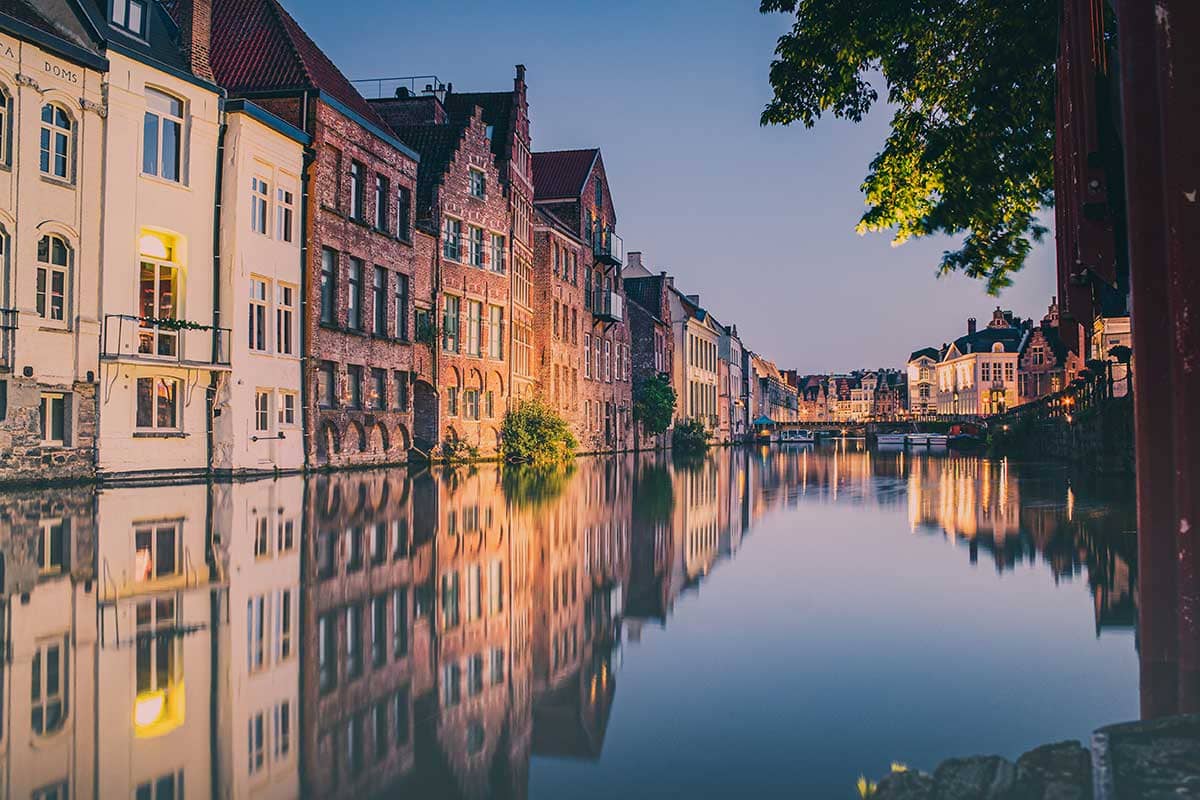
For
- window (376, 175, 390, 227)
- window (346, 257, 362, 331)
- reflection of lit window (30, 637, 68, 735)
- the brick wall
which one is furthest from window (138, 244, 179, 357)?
reflection of lit window (30, 637, 68, 735)

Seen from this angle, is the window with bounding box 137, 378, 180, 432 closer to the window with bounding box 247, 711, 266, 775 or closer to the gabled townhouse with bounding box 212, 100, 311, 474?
the gabled townhouse with bounding box 212, 100, 311, 474

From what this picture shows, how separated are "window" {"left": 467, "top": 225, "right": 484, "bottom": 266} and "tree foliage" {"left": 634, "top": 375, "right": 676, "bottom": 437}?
2363 centimetres

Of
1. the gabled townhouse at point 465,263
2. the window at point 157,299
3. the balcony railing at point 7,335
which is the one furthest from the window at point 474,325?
the balcony railing at point 7,335

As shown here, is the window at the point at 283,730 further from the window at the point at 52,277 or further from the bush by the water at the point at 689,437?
the bush by the water at the point at 689,437

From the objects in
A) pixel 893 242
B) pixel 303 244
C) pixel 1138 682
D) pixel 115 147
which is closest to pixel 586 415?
pixel 303 244

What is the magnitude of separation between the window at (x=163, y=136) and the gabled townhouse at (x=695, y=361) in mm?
50740

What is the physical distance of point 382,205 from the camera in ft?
103

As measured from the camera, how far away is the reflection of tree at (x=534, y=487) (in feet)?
51.3

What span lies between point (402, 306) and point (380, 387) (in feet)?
11.6

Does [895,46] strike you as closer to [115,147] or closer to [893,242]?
[893,242]

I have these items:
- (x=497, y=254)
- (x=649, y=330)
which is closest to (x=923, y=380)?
(x=649, y=330)

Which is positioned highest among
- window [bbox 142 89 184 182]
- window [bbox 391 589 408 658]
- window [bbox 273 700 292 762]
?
window [bbox 142 89 184 182]

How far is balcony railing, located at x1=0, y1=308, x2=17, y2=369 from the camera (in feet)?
58.6

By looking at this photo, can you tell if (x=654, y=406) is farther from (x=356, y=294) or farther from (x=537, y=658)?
(x=537, y=658)
